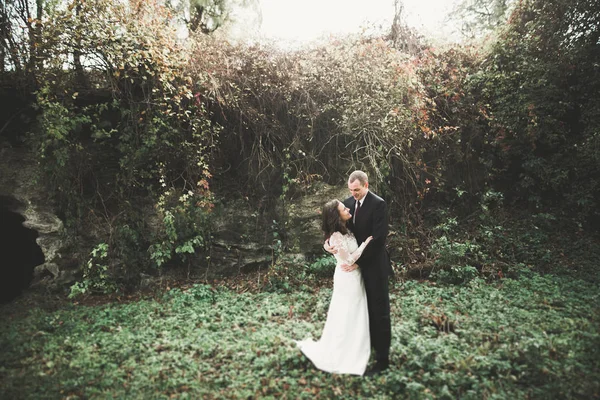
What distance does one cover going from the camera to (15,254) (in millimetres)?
8172

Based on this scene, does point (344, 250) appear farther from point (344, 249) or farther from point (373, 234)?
point (373, 234)

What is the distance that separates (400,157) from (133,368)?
6810 mm

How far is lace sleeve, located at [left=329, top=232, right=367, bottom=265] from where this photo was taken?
14.3ft

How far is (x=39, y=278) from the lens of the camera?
6938 mm

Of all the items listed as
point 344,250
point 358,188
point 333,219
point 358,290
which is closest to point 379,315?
point 358,290

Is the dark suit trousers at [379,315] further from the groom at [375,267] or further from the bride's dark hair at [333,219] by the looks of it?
the bride's dark hair at [333,219]

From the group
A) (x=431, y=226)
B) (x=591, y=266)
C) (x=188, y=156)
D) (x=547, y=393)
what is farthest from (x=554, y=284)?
(x=188, y=156)

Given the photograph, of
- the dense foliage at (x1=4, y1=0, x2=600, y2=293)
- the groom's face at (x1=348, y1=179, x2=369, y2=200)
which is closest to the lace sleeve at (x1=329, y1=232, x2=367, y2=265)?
the groom's face at (x1=348, y1=179, x2=369, y2=200)

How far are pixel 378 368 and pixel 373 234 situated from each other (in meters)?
1.60

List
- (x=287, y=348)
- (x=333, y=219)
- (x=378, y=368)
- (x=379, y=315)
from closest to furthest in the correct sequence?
(x=378, y=368) → (x=379, y=315) → (x=333, y=219) → (x=287, y=348)

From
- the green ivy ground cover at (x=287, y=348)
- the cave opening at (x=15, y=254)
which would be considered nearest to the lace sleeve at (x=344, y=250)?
the green ivy ground cover at (x=287, y=348)

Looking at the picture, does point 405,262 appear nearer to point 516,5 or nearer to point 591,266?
point 591,266

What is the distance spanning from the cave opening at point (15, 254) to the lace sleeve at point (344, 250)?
7.36m

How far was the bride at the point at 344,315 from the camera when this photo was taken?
14.0 ft
